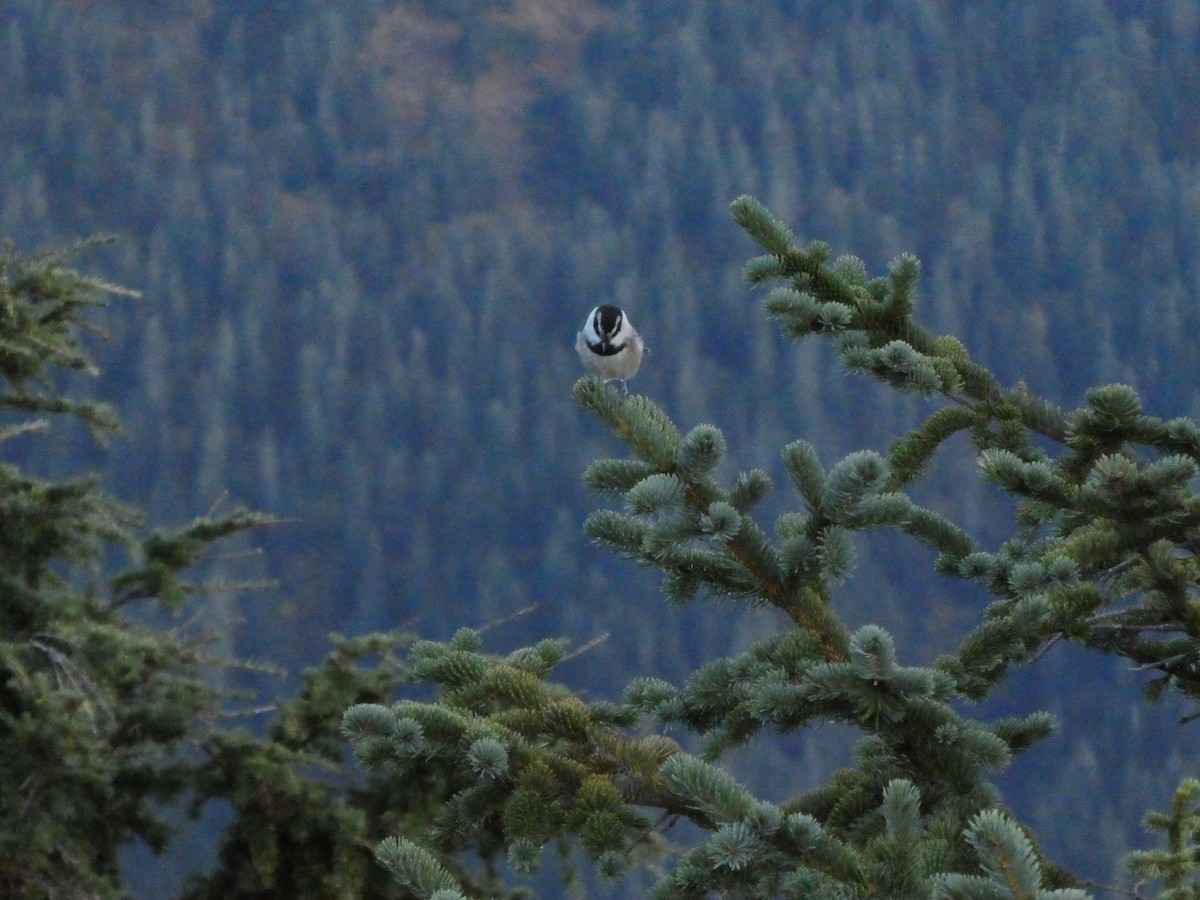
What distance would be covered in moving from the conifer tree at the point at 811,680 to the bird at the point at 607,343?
1613mm

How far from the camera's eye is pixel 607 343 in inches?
183

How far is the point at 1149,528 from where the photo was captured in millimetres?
2656

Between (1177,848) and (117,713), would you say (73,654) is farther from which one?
(1177,848)

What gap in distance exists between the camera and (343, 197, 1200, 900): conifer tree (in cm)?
196

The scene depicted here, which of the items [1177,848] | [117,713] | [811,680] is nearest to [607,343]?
[1177,848]

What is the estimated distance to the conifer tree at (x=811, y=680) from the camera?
77.2 inches

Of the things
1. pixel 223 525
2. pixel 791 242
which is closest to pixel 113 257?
pixel 223 525

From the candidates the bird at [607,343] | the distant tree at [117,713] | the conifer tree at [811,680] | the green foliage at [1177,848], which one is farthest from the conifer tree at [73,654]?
the green foliage at [1177,848]

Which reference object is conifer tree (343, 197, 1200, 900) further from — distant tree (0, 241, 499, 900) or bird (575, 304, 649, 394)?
distant tree (0, 241, 499, 900)

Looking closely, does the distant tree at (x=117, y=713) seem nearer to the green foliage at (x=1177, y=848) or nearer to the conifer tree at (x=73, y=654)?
the conifer tree at (x=73, y=654)

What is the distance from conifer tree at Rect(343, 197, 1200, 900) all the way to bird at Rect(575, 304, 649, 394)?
5.29 ft

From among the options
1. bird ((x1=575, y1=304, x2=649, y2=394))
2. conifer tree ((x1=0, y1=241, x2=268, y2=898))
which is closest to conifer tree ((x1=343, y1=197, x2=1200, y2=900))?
bird ((x1=575, y1=304, x2=649, y2=394))

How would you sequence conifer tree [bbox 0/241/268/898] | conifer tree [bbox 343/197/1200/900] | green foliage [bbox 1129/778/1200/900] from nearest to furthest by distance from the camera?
conifer tree [bbox 343/197/1200/900], green foliage [bbox 1129/778/1200/900], conifer tree [bbox 0/241/268/898]

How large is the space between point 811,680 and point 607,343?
2.58 metres
